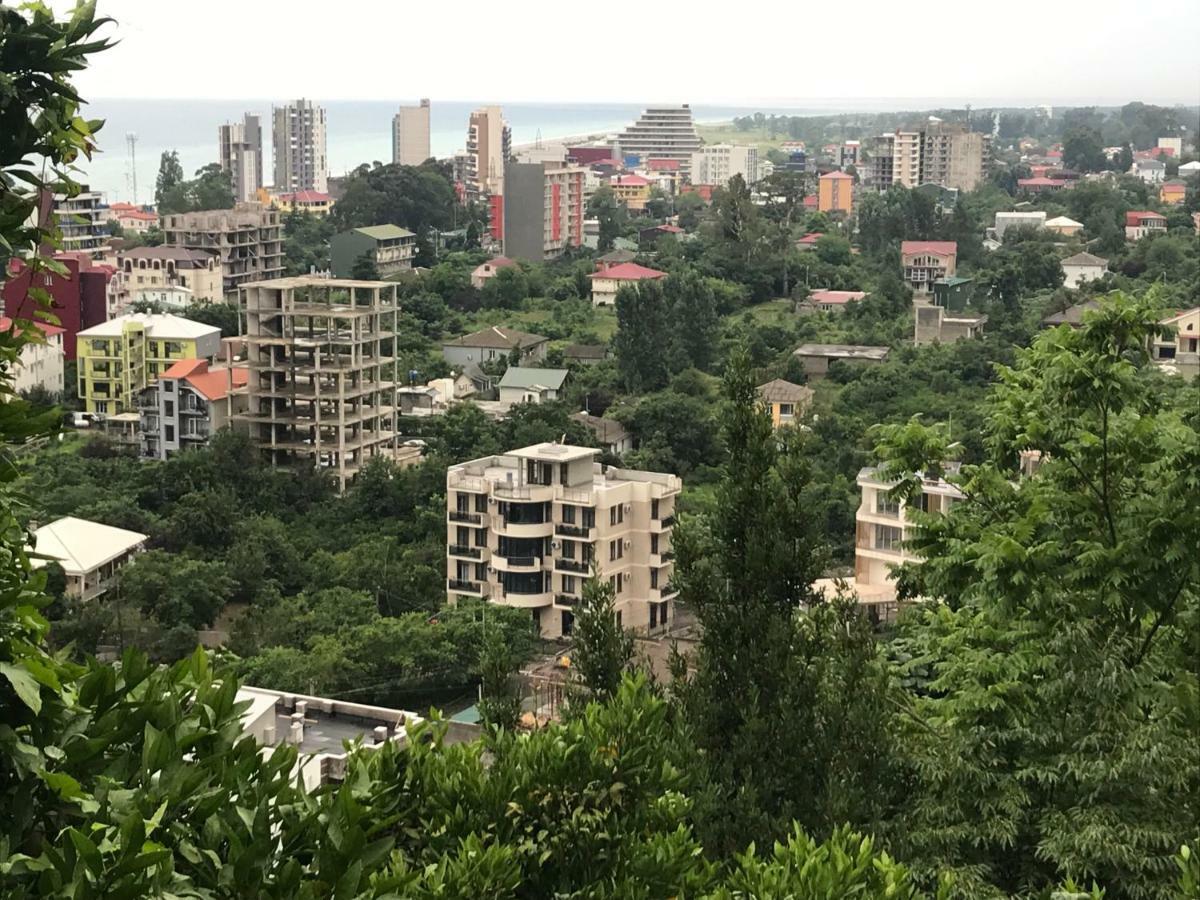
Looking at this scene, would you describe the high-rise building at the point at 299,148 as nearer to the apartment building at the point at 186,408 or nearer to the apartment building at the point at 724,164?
the apartment building at the point at 724,164

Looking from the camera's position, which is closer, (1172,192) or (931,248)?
(931,248)

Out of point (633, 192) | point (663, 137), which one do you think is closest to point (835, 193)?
point (633, 192)

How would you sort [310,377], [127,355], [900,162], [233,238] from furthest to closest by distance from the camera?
[900,162] → [233,238] → [127,355] → [310,377]

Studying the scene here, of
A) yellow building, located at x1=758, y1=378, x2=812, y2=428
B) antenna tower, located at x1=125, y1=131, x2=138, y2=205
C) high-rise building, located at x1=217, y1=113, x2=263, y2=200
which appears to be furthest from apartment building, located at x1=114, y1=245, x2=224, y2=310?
high-rise building, located at x1=217, y1=113, x2=263, y2=200

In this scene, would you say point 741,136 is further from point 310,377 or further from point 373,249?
point 310,377

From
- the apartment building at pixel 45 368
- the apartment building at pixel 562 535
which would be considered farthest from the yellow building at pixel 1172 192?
Result: the apartment building at pixel 562 535
